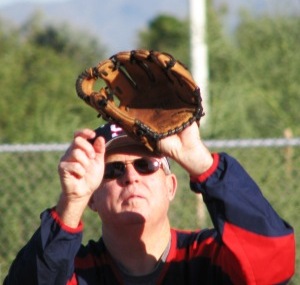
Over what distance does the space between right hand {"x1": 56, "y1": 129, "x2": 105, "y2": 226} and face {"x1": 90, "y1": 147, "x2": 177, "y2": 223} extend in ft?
1.32

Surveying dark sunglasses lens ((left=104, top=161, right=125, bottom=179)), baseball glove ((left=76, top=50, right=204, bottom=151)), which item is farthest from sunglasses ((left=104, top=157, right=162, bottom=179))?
baseball glove ((left=76, top=50, right=204, bottom=151))

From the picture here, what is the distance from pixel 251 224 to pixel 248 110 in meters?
5.53

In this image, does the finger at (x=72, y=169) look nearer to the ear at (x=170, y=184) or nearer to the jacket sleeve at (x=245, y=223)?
the jacket sleeve at (x=245, y=223)

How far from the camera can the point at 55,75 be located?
32.3 feet

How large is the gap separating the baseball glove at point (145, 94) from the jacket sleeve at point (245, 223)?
173 millimetres

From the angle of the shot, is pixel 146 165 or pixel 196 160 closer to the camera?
pixel 196 160

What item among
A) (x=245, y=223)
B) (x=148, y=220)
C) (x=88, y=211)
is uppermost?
(x=245, y=223)

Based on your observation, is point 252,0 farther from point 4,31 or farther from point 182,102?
point 182,102

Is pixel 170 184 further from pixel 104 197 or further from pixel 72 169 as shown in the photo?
pixel 72 169

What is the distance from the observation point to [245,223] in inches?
126

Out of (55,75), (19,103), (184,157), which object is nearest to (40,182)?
(19,103)

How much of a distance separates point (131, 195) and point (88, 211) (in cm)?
329

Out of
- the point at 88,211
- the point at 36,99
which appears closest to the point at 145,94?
the point at 88,211

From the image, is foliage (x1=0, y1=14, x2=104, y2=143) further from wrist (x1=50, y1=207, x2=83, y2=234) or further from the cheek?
wrist (x1=50, y1=207, x2=83, y2=234)
